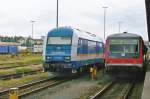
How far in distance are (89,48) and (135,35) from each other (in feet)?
18.4

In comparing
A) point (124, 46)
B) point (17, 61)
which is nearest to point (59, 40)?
point (124, 46)

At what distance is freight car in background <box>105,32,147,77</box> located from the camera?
73.8 feet

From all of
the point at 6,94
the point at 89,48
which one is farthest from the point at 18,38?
the point at 6,94

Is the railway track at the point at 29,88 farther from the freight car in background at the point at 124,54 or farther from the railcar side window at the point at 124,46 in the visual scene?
the railcar side window at the point at 124,46

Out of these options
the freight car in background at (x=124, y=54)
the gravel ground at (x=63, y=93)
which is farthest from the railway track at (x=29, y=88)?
the freight car in background at (x=124, y=54)

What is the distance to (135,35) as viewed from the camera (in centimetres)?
2295

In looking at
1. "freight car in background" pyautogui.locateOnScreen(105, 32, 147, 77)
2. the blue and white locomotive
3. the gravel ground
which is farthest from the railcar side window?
the gravel ground

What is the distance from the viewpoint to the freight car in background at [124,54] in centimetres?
2248

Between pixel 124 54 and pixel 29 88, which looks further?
pixel 124 54

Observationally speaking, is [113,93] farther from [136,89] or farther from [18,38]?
[18,38]

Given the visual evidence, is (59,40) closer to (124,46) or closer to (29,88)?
(124,46)

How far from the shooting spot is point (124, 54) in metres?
22.8

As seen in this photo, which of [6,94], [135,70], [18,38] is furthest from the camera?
[18,38]

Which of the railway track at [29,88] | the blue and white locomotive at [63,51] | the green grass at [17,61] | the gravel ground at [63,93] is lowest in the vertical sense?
the gravel ground at [63,93]
